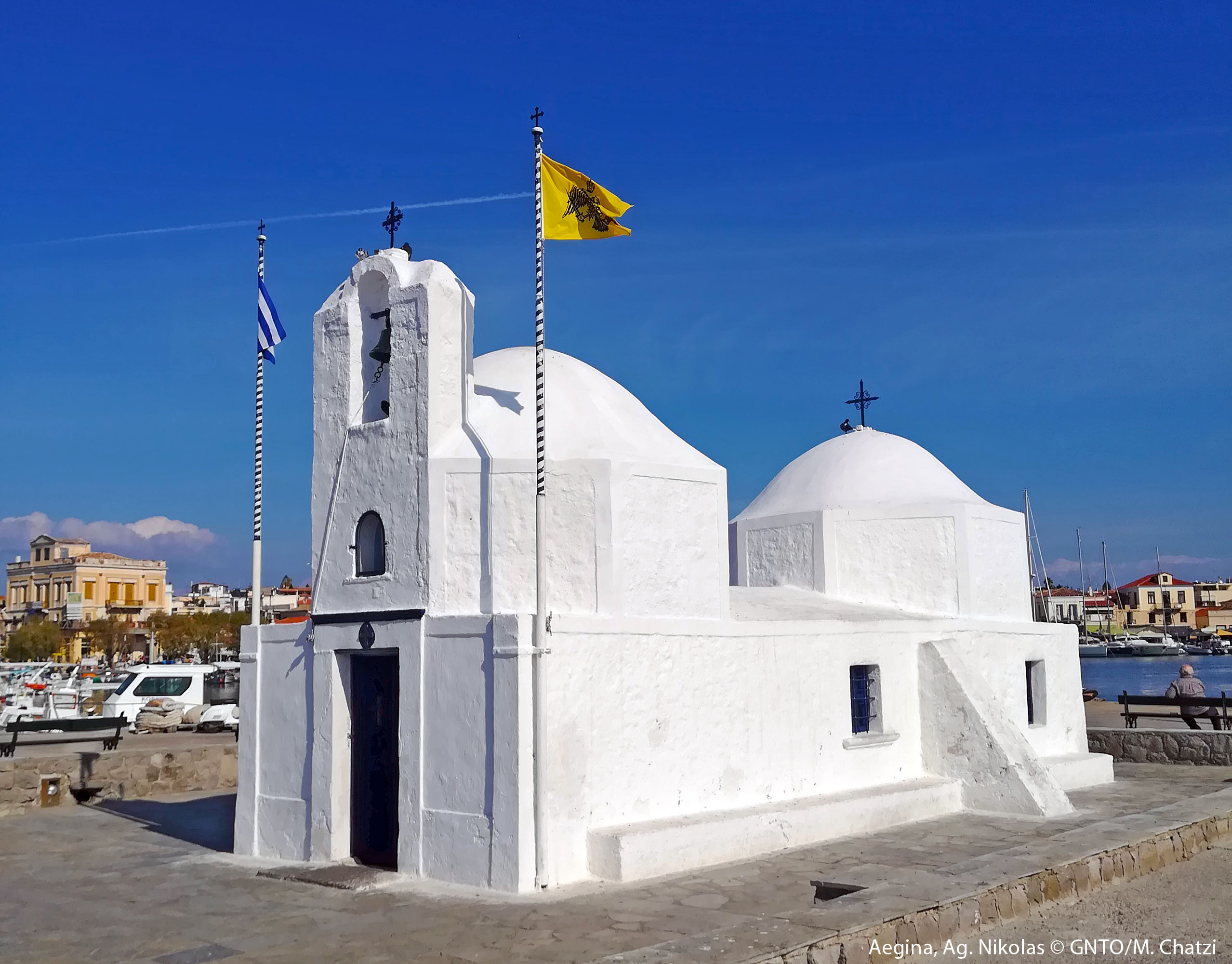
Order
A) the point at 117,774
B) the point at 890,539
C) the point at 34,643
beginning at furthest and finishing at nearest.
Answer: the point at 34,643 → the point at 117,774 → the point at 890,539

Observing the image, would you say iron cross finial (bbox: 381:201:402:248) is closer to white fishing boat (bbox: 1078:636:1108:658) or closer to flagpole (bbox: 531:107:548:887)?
flagpole (bbox: 531:107:548:887)

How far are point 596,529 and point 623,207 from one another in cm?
319

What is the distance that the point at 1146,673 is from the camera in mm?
89500

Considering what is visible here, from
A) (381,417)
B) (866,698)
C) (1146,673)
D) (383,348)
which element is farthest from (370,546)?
(1146,673)

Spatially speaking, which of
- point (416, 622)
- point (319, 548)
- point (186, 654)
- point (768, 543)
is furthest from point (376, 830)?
point (186, 654)

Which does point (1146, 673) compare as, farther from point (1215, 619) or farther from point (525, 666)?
point (525, 666)

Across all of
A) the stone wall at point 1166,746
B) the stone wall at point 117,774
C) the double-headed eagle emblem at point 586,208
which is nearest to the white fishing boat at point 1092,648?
the stone wall at point 1166,746

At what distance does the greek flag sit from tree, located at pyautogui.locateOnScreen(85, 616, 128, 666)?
69.3m

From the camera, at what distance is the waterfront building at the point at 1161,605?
137 meters

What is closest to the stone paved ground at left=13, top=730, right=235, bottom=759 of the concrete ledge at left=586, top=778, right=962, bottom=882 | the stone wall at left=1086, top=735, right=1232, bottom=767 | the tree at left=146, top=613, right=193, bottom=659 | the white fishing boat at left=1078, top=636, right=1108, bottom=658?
the concrete ledge at left=586, top=778, right=962, bottom=882

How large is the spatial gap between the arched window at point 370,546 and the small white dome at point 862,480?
774 cm

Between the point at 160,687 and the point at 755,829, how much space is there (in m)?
22.9

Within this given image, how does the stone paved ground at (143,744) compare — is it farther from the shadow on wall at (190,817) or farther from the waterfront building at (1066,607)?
the waterfront building at (1066,607)

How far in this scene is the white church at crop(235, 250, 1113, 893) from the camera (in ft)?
33.7
